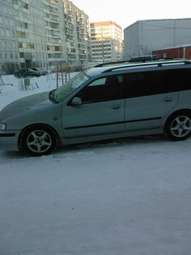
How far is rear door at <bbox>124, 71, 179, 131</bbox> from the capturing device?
6281 millimetres

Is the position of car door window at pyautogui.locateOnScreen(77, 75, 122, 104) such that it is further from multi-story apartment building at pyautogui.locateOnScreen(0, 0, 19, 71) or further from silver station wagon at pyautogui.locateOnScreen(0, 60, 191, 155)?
multi-story apartment building at pyautogui.locateOnScreen(0, 0, 19, 71)

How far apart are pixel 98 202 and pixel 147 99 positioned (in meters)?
2.97

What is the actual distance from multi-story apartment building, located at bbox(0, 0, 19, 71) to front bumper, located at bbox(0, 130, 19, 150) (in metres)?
71.3

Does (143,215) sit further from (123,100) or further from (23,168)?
(123,100)

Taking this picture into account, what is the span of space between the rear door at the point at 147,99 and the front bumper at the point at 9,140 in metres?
2.09

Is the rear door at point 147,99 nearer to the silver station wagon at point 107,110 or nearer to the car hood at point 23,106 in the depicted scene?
the silver station wagon at point 107,110

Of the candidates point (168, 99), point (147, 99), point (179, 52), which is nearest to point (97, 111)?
point (147, 99)

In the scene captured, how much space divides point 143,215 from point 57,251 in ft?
3.47

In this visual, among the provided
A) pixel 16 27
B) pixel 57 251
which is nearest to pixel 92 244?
pixel 57 251

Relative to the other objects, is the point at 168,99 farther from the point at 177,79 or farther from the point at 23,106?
the point at 23,106

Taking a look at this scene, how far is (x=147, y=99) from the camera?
20.8ft

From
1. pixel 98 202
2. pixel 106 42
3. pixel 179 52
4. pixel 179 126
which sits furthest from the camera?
pixel 106 42

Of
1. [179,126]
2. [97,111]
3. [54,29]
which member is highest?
[54,29]

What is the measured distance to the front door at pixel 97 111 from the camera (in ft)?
19.9
